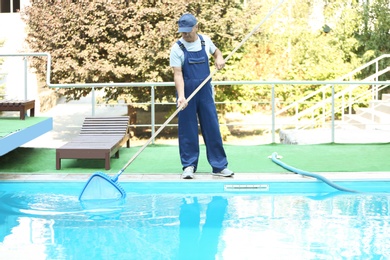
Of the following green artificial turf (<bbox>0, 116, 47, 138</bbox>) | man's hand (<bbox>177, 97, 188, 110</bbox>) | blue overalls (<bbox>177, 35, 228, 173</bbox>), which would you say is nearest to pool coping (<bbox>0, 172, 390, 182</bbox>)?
blue overalls (<bbox>177, 35, 228, 173</bbox>)

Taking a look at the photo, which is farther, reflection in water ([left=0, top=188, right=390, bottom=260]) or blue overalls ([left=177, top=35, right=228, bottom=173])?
blue overalls ([left=177, top=35, right=228, bottom=173])

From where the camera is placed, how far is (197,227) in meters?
5.55

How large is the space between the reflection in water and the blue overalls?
0.48 meters

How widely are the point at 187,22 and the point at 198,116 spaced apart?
2.88 ft

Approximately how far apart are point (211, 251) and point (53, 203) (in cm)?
191

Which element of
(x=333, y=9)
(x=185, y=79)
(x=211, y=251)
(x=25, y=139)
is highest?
(x=333, y=9)

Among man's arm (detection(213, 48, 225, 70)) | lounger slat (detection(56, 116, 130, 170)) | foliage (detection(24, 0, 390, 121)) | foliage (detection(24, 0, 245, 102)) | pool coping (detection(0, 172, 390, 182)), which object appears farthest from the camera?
foliage (detection(24, 0, 390, 121))

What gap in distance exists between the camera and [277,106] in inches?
709

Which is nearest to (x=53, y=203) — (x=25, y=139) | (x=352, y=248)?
(x=25, y=139)

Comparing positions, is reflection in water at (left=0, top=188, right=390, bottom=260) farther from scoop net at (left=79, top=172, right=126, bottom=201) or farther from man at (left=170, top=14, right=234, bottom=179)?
man at (left=170, top=14, right=234, bottom=179)

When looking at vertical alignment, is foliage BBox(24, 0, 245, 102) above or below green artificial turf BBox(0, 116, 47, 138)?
above

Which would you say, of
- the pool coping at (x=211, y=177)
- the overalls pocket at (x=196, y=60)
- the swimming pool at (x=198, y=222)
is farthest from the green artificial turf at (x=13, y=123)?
the overalls pocket at (x=196, y=60)

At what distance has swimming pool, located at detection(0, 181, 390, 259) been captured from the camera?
4891 millimetres

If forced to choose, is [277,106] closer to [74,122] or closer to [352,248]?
[74,122]
